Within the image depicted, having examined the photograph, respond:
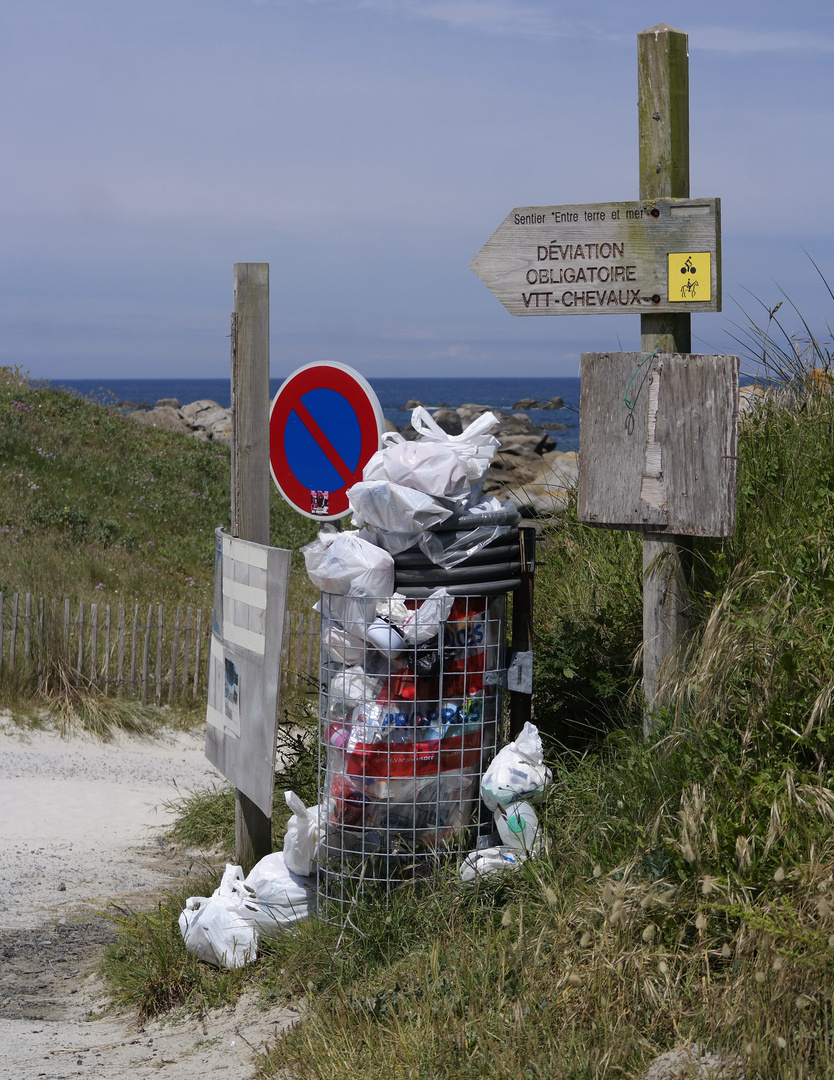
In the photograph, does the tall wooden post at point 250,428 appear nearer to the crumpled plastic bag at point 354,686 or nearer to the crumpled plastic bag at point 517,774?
the crumpled plastic bag at point 354,686

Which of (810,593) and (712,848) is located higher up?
(810,593)

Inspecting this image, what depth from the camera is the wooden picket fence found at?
30.5 ft

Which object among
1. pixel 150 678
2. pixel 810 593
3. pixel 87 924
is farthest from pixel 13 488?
pixel 810 593

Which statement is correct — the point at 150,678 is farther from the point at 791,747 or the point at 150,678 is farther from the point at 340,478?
the point at 791,747

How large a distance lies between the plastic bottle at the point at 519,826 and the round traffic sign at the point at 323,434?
1.49m

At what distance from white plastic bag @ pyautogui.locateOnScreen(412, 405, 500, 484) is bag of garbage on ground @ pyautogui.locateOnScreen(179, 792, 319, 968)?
4.82ft

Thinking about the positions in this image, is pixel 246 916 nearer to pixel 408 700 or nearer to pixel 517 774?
pixel 408 700

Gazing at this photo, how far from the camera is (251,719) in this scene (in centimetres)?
463

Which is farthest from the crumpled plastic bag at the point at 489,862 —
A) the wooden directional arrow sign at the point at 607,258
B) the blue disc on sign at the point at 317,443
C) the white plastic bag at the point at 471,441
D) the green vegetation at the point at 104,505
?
the green vegetation at the point at 104,505

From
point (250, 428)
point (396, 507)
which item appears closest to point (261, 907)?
point (396, 507)

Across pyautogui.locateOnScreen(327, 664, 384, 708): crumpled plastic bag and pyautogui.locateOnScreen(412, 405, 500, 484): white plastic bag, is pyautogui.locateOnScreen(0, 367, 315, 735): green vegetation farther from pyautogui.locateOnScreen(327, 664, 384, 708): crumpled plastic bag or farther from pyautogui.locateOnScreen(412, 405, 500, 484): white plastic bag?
pyautogui.locateOnScreen(412, 405, 500, 484): white plastic bag

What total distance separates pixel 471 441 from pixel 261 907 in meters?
2.06

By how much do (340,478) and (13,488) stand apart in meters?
11.7

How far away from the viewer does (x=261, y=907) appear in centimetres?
429
